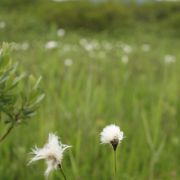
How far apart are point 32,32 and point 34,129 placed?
8.09m

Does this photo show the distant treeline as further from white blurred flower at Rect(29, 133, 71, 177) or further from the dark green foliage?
white blurred flower at Rect(29, 133, 71, 177)

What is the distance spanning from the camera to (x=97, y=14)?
1455 centimetres

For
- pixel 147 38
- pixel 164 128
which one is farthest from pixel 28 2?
pixel 164 128

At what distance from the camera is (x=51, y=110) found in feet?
7.00

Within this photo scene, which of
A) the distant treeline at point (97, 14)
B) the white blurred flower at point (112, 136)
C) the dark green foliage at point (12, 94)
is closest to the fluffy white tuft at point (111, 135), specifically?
the white blurred flower at point (112, 136)

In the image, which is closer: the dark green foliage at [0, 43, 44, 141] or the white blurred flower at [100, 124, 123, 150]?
the white blurred flower at [100, 124, 123, 150]

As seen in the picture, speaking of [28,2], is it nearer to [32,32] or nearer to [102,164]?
[32,32]

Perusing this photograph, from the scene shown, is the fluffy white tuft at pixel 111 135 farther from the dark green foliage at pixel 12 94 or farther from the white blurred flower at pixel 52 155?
the dark green foliage at pixel 12 94

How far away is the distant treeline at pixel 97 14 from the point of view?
555 inches

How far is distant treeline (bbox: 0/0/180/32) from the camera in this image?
46.3ft

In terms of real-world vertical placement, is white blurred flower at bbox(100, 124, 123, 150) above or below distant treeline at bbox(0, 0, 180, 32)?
below

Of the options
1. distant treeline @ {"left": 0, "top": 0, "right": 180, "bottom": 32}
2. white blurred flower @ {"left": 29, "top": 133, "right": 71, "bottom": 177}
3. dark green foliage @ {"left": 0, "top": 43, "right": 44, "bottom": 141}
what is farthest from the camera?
distant treeline @ {"left": 0, "top": 0, "right": 180, "bottom": 32}

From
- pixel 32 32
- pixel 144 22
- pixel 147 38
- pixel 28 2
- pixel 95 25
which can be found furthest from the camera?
Result: pixel 28 2

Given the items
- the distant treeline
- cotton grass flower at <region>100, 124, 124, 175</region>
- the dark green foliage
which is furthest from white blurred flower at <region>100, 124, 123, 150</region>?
the distant treeline
